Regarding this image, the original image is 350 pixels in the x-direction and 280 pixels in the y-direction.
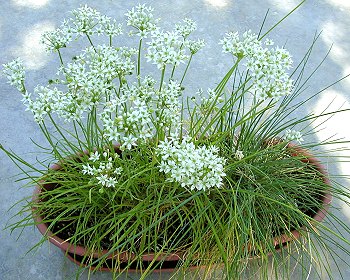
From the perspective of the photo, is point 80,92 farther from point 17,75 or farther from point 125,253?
point 125,253

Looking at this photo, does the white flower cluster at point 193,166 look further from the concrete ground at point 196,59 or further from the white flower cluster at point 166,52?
the concrete ground at point 196,59

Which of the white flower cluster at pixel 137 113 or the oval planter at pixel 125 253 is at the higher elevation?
the white flower cluster at pixel 137 113

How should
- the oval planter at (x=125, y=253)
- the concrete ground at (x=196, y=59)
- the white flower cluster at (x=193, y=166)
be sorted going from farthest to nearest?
1. the concrete ground at (x=196, y=59)
2. the oval planter at (x=125, y=253)
3. the white flower cluster at (x=193, y=166)

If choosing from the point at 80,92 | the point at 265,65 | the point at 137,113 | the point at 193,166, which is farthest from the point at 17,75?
the point at 265,65

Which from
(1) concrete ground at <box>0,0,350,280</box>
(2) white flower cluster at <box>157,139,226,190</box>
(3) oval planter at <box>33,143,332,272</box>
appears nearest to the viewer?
(2) white flower cluster at <box>157,139,226,190</box>

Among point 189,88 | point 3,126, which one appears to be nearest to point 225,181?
point 189,88

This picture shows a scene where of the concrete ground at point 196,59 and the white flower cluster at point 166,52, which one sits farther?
the concrete ground at point 196,59

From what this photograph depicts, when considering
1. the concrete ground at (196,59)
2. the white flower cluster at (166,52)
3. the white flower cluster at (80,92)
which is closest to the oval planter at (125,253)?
the concrete ground at (196,59)

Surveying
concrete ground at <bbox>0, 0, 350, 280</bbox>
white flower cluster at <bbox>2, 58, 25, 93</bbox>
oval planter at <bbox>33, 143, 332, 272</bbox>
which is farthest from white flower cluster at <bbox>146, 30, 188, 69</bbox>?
concrete ground at <bbox>0, 0, 350, 280</bbox>

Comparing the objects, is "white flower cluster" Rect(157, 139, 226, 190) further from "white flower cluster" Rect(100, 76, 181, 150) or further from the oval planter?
the oval planter

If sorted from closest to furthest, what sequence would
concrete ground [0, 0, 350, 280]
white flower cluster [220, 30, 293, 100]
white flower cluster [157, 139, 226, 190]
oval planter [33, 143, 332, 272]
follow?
white flower cluster [157, 139, 226, 190], white flower cluster [220, 30, 293, 100], oval planter [33, 143, 332, 272], concrete ground [0, 0, 350, 280]
